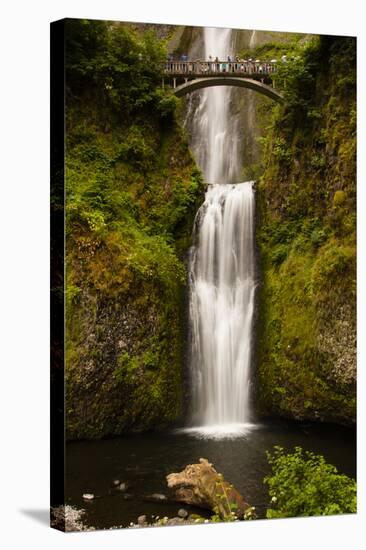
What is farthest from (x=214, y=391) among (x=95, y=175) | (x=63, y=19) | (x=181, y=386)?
(x=63, y=19)

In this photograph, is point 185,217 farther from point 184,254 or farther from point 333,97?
point 333,97

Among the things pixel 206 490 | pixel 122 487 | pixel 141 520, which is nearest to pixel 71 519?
pixel 122 487

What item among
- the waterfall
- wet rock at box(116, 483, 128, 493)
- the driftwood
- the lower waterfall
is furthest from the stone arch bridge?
wet rock at box(116, 483, 128, 493)

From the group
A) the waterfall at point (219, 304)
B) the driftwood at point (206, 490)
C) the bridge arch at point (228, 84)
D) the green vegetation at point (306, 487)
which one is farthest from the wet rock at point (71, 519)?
the bridge arch at point (228, 84)

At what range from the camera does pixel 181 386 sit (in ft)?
33.4

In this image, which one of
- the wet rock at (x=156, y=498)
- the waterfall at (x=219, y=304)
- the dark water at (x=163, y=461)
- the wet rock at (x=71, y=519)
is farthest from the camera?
the waterfall at (x=219, y=304)

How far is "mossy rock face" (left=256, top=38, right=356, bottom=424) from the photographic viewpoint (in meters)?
10.4

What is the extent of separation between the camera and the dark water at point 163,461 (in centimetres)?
891

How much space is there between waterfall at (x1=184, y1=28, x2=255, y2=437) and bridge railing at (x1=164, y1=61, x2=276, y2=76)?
144mm

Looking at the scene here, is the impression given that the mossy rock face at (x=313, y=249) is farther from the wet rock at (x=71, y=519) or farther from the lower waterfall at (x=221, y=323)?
the wet rock at (x=71, y=519)

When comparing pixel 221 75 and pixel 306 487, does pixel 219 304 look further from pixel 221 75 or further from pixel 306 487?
pixel 221 75

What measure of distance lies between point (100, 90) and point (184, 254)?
6.90 feet

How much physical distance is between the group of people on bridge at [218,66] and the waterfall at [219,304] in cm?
13

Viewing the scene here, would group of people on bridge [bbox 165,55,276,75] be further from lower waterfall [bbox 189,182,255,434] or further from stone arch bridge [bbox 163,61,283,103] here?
lower waterfall [bbox 189,182,255,434]
